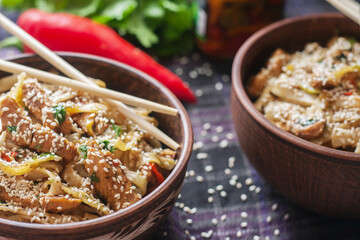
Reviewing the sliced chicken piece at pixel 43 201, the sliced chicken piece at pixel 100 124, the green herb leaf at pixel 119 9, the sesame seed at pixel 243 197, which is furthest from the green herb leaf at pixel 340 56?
the green herb leaf at pixel 119 9

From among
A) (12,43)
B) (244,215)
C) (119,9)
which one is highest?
(119,9)

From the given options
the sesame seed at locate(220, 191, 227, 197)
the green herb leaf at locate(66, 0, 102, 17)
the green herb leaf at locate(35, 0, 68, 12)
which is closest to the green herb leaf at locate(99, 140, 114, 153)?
the sesame seed at locate(220, 191, 227, 197)

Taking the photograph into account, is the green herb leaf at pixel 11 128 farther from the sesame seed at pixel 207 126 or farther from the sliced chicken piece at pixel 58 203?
the sesame seed at pixel 207 126

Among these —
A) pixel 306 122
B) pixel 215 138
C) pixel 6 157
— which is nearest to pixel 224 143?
pixel 215 138

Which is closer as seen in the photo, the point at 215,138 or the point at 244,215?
the point at 244,215

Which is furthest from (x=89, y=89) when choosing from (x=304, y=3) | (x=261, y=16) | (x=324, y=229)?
(x=304, y=3)

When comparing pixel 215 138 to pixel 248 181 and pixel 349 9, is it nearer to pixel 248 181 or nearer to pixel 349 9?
pixel 248 181
